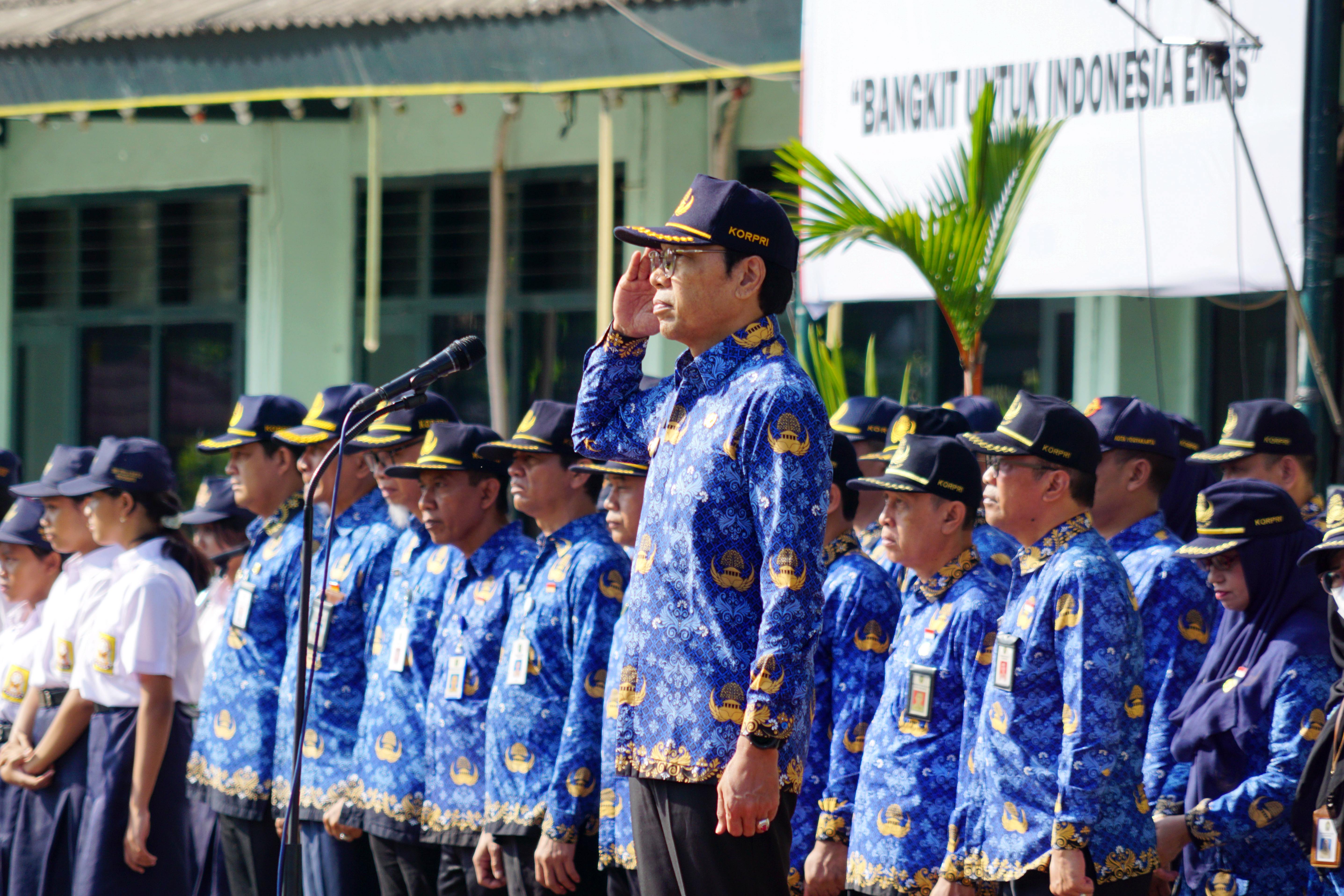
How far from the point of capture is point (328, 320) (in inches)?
442

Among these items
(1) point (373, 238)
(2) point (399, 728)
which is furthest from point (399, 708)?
(1) point (373, 238)

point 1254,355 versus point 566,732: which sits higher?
point 1254,355

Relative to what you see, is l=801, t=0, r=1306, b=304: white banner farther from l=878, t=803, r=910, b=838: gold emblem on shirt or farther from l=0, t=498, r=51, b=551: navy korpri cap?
l=0, t=498, r=51, b=551: navy korpri cap

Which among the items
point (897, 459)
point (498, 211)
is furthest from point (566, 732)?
point (498, 211)

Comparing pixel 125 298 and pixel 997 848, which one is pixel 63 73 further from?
pixel 997 848

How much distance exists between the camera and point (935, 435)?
16.8 ft

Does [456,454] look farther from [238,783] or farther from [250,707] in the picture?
[238,783]

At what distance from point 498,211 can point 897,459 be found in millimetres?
6146

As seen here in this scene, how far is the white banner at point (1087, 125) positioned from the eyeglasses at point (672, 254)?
2.92m

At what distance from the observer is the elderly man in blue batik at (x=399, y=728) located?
5.23m

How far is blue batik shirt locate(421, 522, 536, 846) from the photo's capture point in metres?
5.07

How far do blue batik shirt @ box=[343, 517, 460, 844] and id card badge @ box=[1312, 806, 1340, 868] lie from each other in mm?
2612

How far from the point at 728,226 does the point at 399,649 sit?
2572 millimetres

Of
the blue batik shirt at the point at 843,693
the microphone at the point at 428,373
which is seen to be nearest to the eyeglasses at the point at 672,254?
the microphone at the point at 428,373
